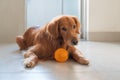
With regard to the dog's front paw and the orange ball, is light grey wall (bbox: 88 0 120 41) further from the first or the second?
the dog's front paw

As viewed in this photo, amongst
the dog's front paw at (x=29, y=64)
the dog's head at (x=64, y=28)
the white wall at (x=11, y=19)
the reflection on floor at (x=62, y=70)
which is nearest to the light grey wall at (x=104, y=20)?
the white wall at (x=11, y=19)

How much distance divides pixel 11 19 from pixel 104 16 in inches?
44.4

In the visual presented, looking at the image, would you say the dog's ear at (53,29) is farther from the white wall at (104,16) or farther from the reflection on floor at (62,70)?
the white wall at (104,16)

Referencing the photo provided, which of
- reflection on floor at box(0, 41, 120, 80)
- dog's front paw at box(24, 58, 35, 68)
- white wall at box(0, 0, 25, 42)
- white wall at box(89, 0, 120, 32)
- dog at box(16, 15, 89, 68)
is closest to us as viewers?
reflection on floor at box(0, 41, 120, 80)

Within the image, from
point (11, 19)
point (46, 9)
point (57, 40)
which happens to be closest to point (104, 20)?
point (46, 9)

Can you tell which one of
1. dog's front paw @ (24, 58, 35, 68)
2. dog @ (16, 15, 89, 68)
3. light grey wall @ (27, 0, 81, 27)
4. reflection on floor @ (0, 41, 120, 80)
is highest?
light grey wall @ (27, 0, 81, 27)

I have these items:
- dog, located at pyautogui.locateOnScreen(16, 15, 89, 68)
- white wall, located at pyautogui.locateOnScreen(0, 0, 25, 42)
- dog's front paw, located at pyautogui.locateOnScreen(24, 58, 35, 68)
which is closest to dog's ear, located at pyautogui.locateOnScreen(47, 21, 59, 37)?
dog, located at pyautogui.locateOnScreen(16, 15, 89, 68)

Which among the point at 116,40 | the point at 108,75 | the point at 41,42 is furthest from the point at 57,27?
the point at 116,40

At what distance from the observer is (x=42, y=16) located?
2.91m

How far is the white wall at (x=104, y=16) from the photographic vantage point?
282 centimetres

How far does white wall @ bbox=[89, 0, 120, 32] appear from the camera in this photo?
111 inches

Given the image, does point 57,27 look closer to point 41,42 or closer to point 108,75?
point 41,42

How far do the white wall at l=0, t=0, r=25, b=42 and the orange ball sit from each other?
48.1 inches

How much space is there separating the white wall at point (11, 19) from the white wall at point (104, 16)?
84 centimetres
